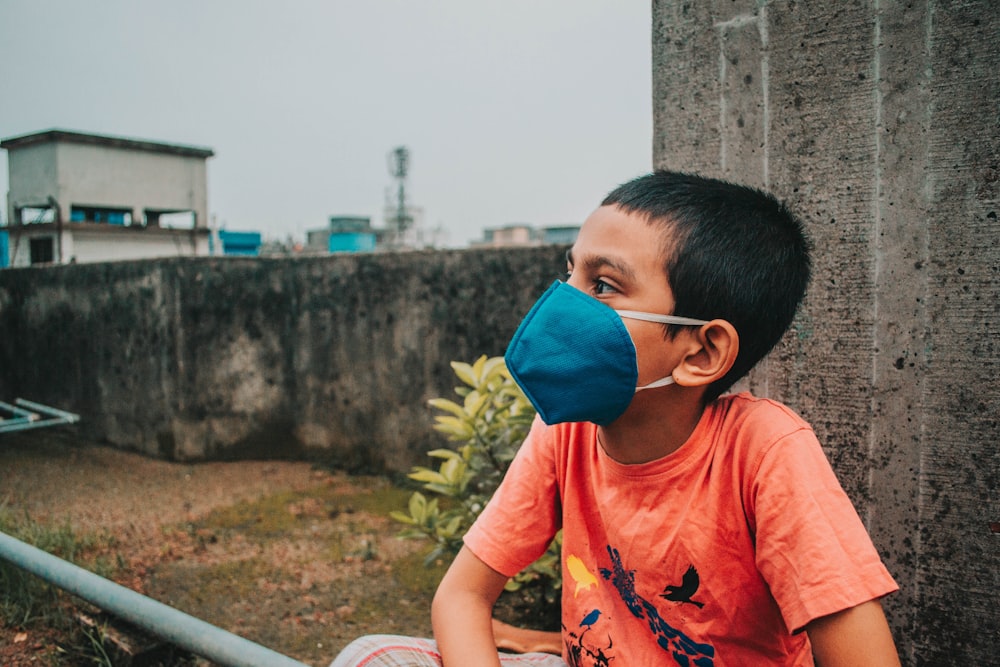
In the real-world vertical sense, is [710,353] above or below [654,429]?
above

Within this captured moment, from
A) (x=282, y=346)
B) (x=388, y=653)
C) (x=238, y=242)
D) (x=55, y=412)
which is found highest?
(x=238, y=242)

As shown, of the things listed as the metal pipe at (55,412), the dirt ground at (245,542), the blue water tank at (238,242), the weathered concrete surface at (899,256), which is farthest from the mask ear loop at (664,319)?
the blue water tank at (238,242)

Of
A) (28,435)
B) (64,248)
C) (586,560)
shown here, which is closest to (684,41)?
(586,560)

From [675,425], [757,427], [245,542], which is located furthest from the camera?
[245,542]

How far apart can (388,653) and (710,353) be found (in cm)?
76

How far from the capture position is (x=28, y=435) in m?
5.45

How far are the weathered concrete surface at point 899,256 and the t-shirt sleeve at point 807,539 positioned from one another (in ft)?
2.01

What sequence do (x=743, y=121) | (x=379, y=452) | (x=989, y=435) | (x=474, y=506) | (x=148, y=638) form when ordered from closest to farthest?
(x=989, y=435), (x=743, y=121), (x=148, y=638), (x=474, y=506), (x=379, y=452)

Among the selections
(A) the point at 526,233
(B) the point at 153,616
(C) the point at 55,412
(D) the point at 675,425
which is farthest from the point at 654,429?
(A) the point at 526,233

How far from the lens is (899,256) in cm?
154

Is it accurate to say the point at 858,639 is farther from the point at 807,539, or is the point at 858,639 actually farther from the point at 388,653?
the point at 388,653

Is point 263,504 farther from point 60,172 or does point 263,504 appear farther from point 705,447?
point 60,172

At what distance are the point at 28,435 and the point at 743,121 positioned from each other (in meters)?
5.77

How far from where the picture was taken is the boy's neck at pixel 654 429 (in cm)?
124
